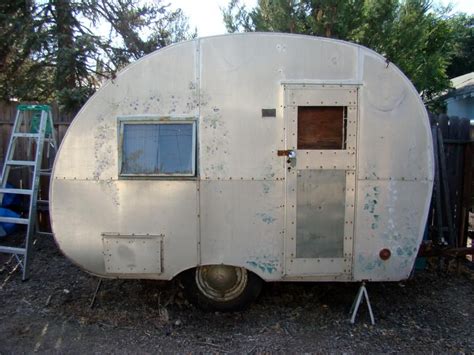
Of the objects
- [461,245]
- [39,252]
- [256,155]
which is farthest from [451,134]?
[39,252]

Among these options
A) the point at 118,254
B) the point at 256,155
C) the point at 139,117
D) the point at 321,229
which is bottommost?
the point at 118,254


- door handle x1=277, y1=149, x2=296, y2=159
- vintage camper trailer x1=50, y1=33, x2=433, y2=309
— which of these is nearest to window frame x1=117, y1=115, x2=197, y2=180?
vintage camper trailer x1=50, y1=33, x2=433, y2=309

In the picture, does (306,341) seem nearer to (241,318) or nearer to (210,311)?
(241,318)

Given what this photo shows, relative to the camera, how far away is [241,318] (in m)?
4.00

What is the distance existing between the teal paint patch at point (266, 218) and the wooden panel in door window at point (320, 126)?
2.18 feet

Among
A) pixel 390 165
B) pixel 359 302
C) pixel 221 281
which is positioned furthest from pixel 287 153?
pixel 359 302

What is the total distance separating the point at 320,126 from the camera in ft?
12.1

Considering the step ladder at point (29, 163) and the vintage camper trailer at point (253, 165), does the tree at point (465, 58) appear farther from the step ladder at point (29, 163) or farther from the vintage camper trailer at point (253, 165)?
the step ladder at point (29, 163)

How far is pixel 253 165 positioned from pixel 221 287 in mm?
1212

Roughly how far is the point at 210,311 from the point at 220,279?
1.20 feet

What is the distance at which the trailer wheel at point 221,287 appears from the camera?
394 cm

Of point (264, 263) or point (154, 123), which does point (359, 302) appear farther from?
point (154, 123)

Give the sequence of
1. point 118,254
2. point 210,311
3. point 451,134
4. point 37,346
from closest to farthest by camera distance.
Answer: point 37,346
point 118,254
point 210,311
point 451,134

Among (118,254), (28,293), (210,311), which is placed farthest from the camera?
(28,293)
